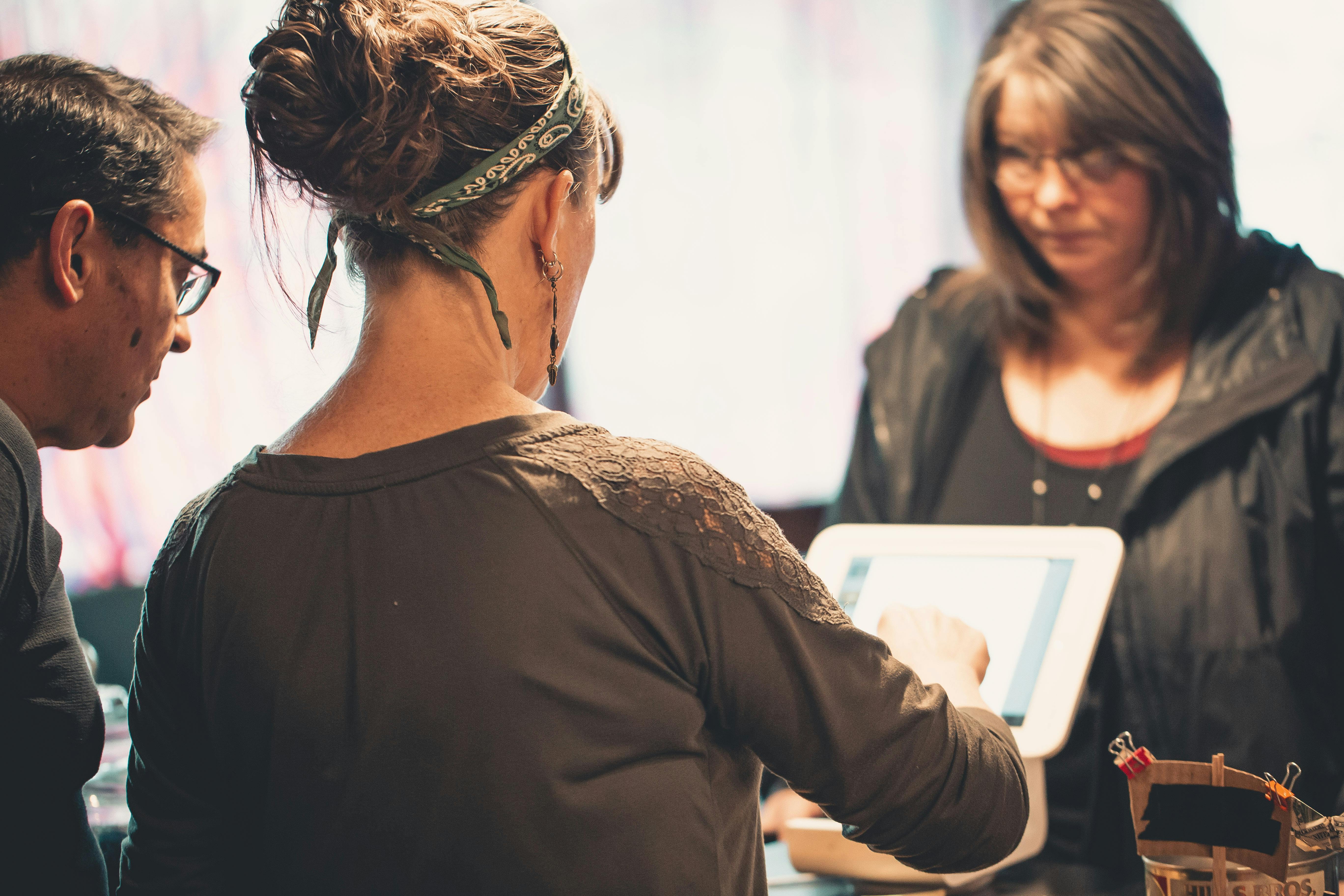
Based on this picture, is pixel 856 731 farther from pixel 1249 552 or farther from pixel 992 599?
pixel 1249 552

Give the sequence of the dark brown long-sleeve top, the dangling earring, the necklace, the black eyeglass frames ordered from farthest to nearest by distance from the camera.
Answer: the necklace
the black eyeglass frames
the dangling earring
the dark brown long-sleeve top

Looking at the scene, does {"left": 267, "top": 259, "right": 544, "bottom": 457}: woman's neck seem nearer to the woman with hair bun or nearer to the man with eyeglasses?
the woman with hair bun

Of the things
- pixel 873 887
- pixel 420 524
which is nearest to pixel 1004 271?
pixel 873 887

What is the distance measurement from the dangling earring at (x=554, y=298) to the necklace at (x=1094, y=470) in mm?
1045

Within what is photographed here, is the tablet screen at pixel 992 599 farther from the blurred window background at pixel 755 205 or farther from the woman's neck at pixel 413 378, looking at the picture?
the blurred window background at pixel 755 205

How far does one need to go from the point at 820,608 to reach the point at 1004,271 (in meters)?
1.24

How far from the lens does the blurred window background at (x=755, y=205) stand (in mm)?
2615

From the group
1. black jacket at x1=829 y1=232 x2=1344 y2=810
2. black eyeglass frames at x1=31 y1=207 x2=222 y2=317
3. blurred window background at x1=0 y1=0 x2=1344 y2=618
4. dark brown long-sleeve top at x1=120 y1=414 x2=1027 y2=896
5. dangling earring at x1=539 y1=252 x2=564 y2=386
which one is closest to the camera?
dark brown long-sleeve top at x1=120 y1=414 x2=1027 y2=896

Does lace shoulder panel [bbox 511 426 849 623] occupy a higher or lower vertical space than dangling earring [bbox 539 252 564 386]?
lower

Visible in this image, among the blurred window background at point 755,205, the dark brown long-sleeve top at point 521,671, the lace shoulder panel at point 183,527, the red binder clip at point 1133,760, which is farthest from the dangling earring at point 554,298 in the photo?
the blurred window background at point 755,205

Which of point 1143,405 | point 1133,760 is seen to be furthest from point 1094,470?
point 1133,760

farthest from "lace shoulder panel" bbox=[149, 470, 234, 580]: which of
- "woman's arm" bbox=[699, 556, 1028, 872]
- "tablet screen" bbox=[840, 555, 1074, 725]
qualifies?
"tablet screen" bbox=[840, 555, 1074, 725]

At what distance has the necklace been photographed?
165cm

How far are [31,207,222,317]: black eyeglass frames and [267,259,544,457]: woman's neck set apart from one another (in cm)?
33
